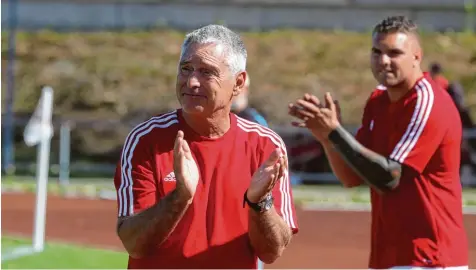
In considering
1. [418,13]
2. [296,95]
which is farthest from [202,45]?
[418,13]

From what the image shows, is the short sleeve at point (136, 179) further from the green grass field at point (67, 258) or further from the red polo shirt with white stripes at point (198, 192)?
the green grass field at point (67, 258)

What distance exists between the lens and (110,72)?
79.2ft

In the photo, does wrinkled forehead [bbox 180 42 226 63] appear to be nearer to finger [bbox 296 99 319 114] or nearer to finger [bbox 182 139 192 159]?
finger [bbox 182 139 192 159]

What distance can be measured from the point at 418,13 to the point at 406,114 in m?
21.4

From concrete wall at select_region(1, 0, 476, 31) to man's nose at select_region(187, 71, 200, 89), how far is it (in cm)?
2215

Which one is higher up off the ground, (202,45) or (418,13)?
(202,45)

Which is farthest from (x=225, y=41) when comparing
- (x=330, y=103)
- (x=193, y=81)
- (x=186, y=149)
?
(x=330, y=103)

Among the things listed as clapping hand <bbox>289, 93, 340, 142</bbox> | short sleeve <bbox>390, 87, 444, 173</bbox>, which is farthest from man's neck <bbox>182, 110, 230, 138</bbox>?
short sleeve <bbox>390, 87, 444, 173</bbox>

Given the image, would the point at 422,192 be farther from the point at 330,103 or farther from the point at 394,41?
the point at 394,41

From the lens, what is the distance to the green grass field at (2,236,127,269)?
35.3 ft

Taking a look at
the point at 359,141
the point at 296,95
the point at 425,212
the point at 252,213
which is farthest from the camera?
the point at 296,95

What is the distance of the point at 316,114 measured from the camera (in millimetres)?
5371

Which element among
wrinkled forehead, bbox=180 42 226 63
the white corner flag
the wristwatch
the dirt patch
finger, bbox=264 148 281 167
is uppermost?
wrinkled forehead, bbox=180 42 226 63

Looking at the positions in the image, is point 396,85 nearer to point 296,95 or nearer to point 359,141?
point 359,141
